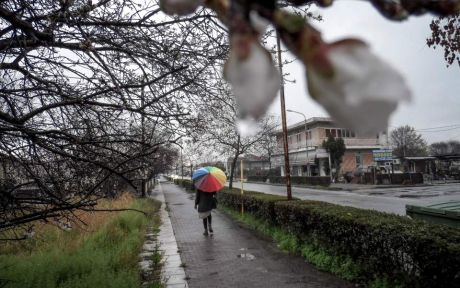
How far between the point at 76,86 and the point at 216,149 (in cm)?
2266

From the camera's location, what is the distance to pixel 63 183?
5.43 m

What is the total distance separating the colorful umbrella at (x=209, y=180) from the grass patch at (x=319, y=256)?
1895 millimetres

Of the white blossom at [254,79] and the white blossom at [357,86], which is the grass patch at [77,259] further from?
the white blossom at [357,86]

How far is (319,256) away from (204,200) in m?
5.62

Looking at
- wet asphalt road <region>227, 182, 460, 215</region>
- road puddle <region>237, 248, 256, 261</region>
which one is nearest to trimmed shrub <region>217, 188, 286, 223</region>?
road puddle <region>237, 248, 256, 261</region>

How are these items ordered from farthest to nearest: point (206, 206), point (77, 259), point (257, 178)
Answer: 1. point (257, 178)
2. point (206, 206)
3. point (77, 259)

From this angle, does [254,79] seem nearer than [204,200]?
Yes

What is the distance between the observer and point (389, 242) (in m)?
6.11

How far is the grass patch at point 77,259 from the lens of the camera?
629 cm

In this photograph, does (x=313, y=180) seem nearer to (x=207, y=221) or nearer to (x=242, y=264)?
(x=207, y=221)

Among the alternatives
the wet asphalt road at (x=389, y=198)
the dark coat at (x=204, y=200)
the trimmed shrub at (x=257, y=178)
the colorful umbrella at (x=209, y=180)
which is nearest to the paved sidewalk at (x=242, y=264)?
the dark coat at (x=204, y=200)

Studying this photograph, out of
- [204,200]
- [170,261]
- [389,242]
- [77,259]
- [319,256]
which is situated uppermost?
[204,200]

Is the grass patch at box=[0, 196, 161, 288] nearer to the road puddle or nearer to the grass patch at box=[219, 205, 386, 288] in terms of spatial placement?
the road puddle

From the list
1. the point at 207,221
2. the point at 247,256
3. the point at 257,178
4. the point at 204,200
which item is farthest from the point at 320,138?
the point at 257,178
